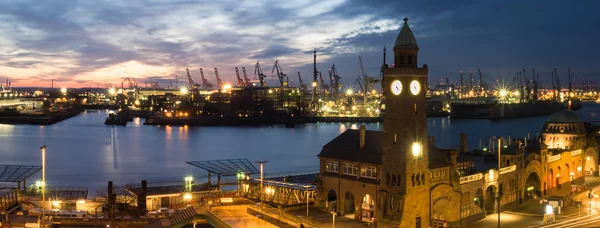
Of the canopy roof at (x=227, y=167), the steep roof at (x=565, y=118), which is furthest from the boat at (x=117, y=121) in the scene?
the steep roof at (x=565, y=118)

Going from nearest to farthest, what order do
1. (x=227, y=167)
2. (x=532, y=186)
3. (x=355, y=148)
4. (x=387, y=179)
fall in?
(x=387, y=179) < (x=355, y=148) < (x=532, y=186) < (x=227, y=167)

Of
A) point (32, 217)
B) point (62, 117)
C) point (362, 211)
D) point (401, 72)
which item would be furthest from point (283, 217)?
point (62, 117)

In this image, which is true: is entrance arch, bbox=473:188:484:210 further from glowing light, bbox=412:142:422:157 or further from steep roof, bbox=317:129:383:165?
steep roof, bbox=317:129:383:165

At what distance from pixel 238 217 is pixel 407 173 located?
810 cm

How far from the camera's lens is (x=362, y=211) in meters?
26.4

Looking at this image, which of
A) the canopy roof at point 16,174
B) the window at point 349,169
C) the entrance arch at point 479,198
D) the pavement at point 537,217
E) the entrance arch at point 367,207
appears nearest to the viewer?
the entrance arch at point 367,207

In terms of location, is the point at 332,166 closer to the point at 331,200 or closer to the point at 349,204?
the point at 331,200

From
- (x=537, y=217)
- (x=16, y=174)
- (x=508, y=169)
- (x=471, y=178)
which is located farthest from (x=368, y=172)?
(x=16, y=174)

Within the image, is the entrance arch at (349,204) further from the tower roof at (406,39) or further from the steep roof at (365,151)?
the tower roof at (406,39)

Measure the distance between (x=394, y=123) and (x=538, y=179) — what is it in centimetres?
1382

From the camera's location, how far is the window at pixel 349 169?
27188 millimetres

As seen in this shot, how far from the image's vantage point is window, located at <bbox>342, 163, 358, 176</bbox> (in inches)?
1070

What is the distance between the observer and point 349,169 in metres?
27.5

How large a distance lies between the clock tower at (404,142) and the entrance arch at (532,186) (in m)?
10.7
